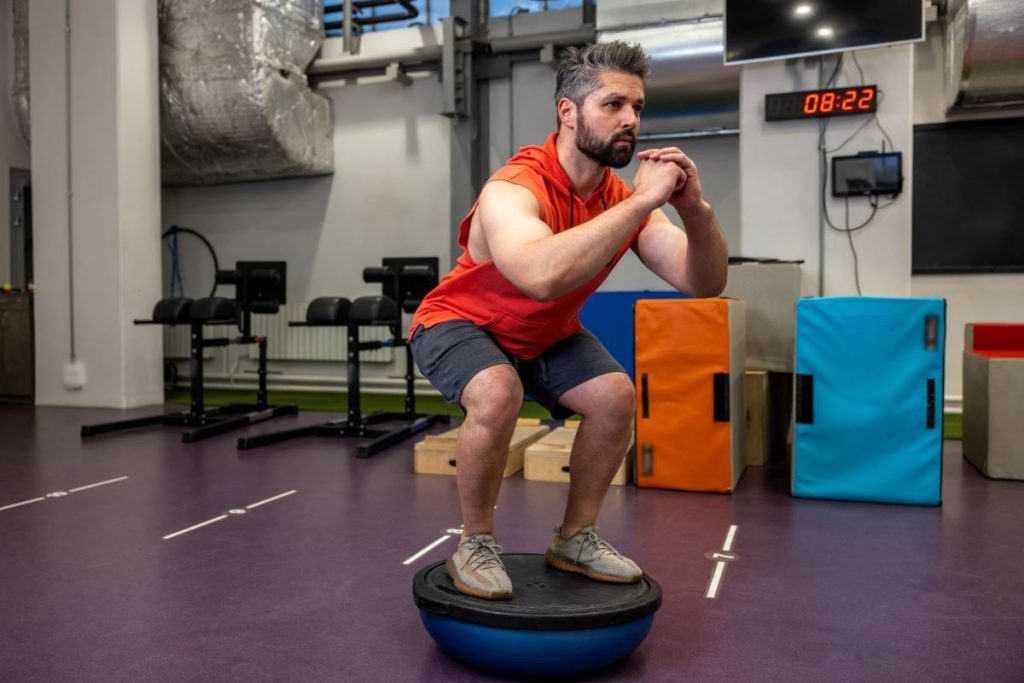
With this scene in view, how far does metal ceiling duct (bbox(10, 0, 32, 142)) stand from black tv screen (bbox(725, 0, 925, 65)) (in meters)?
6.17

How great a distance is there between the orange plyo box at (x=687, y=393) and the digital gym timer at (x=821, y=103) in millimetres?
1471

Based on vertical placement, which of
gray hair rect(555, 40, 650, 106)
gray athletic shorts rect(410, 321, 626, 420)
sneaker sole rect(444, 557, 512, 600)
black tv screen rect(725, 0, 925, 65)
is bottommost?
sneaker sole rect(444, 557, 512, 600)

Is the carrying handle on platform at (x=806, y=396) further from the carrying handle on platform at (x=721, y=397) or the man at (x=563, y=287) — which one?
the man at (x=563, y=287)

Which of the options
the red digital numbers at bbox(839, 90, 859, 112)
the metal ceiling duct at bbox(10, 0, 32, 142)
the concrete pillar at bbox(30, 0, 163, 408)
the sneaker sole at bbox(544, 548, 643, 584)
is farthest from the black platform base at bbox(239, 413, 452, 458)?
the metal ceiling duct at bbox(10, 0, 32, 142)

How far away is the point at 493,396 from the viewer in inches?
65.9

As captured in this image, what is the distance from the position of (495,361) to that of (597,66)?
2.19 feet

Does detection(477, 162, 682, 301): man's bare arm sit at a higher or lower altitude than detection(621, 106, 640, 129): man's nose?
lower

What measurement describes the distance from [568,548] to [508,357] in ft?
1.56

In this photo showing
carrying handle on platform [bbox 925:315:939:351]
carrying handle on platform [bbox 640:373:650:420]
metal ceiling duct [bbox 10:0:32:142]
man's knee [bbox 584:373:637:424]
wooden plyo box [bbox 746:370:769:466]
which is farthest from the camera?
metal ceiling duct [bbox 10:0:32:142]

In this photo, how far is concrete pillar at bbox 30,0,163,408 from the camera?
245 inches

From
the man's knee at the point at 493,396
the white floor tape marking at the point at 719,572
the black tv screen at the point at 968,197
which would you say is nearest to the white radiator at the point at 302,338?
the black tv screen at the point at 968,197

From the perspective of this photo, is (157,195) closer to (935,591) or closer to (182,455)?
(182,455)

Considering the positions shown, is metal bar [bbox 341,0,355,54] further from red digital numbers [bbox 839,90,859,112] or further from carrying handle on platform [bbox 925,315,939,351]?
carrying handle on platform [bbox 925,315,939,351]

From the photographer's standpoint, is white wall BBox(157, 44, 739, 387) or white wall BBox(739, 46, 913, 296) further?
white wall BBox(157, 44, 739, 387)
